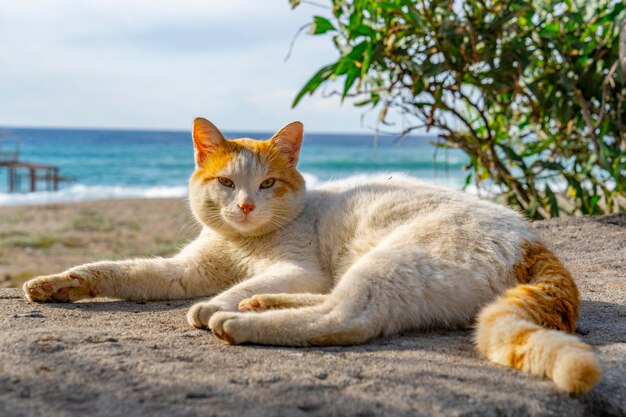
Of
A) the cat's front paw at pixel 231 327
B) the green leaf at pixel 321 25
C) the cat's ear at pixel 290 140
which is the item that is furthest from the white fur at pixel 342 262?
the green leaf at pixel 321 25

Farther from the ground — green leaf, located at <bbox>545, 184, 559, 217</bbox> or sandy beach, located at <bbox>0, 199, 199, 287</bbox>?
green leaf, located at <bbox>545, 184, 559, 217</bbox>

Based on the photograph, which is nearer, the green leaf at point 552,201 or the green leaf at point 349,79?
the green leaf at point 349,79

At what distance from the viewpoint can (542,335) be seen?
1921mm

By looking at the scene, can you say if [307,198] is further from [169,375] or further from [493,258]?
[169,375]

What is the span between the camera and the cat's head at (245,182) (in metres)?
3.05

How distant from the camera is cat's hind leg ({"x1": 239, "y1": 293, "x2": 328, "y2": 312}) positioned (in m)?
2.49

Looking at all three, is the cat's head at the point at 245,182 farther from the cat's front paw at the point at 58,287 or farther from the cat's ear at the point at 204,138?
the cat's front paw at the point at 58,287

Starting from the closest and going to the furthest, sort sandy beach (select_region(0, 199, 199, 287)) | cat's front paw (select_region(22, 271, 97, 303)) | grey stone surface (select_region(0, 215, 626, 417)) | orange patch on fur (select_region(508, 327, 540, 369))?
grey stone surface (select_region(0, 215, 626, 417)) < orange patch on fur (select_region(508, 327, 540, 369)) < cat's front paw (select_region(22, 271, 97, 303)) < sandy beach (select_region(0, 199, 199, 287))

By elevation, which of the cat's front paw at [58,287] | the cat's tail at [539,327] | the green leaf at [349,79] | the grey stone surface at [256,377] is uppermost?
the green leaf at [349,79]

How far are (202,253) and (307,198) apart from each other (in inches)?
24.7

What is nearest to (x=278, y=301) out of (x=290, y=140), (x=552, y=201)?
(x=290, y=140)

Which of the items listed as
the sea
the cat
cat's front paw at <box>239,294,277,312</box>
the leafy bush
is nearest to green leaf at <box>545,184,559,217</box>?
the leafy bush

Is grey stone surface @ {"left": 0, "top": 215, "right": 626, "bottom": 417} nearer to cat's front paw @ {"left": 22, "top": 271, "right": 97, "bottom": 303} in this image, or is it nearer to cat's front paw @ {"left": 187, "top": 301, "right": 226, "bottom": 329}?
cat's front paw @ {"left": 187, "top": 301, "right": 226, "bottom": 329}

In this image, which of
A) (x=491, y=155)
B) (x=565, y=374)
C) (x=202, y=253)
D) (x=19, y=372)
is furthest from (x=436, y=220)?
(x=491, y=155)
